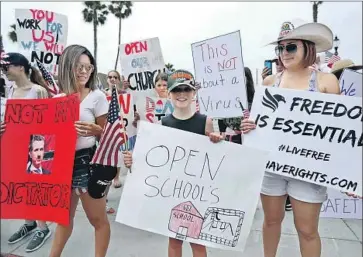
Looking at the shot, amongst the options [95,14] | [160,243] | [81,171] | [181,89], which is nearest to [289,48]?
[181,89]

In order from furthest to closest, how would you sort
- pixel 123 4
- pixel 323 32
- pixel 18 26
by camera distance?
pixel 123 4 → pixel 18 26 → pixel 323 32

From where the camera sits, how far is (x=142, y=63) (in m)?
3.93

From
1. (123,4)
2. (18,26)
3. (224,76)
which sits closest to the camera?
(224,76)

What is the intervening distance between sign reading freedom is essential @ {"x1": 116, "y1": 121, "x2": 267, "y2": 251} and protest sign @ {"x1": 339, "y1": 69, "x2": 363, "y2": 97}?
0.72 meters

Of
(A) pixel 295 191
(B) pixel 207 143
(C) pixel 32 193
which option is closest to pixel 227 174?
(B) pixel 207 143

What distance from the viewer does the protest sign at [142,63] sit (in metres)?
3.88

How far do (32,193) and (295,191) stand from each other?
155cm

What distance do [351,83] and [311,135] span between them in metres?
0.44

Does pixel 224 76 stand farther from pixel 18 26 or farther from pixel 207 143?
pixel 18 26

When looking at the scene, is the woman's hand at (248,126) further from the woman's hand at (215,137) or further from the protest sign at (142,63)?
the protest sign at (142,63)

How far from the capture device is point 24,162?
1.95 meters

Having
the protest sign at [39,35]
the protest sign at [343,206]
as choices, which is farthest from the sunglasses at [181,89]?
the protest sign at [39,35]

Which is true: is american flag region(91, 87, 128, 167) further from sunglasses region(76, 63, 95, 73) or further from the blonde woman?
sunglasses region(76, 63, 95, 73)

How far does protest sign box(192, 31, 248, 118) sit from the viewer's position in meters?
3.29
